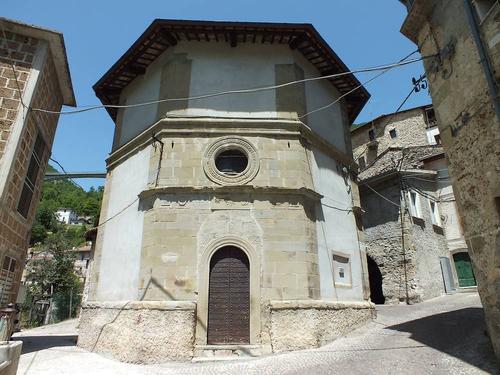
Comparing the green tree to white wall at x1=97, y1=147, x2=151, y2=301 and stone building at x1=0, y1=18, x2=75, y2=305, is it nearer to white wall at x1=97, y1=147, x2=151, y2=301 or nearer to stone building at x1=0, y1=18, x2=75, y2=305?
white wall at x1=97, y1=147, x2=151, y2=301

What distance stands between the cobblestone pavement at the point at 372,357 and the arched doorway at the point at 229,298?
2.92 feet

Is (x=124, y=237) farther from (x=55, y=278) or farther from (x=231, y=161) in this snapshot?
(x=55, y=278)

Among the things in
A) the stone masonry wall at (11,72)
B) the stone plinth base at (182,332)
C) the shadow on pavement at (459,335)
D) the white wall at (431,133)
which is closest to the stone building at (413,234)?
the shadow on pavement at (459,335)

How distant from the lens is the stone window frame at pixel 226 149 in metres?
9.45

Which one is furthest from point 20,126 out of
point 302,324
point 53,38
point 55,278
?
point 55,278

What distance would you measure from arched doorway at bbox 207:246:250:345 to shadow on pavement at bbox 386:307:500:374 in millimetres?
3961

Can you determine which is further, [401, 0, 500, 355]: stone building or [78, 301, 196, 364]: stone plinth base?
[78, 301, 196, 364]: stone plinth base

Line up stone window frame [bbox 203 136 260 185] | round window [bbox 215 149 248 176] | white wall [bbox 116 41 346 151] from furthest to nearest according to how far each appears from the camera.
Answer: white wall [bbox 116 41 346 151] < round window [bbox 215 149 248 176] < stone window frame [bbox 203 136 260 185]

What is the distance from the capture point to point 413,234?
15422 mm

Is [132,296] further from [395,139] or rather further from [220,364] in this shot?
[395,139]

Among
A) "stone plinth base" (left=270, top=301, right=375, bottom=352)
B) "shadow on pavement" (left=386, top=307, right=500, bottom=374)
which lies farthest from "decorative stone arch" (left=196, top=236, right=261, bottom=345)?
"shadow on pavement" (left=386, top=307, right=500, bottom=374)

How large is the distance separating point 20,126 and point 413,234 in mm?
15296

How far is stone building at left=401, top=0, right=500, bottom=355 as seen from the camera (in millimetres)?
5574

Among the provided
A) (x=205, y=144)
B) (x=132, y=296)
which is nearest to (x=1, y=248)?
(x=132, y=296)
